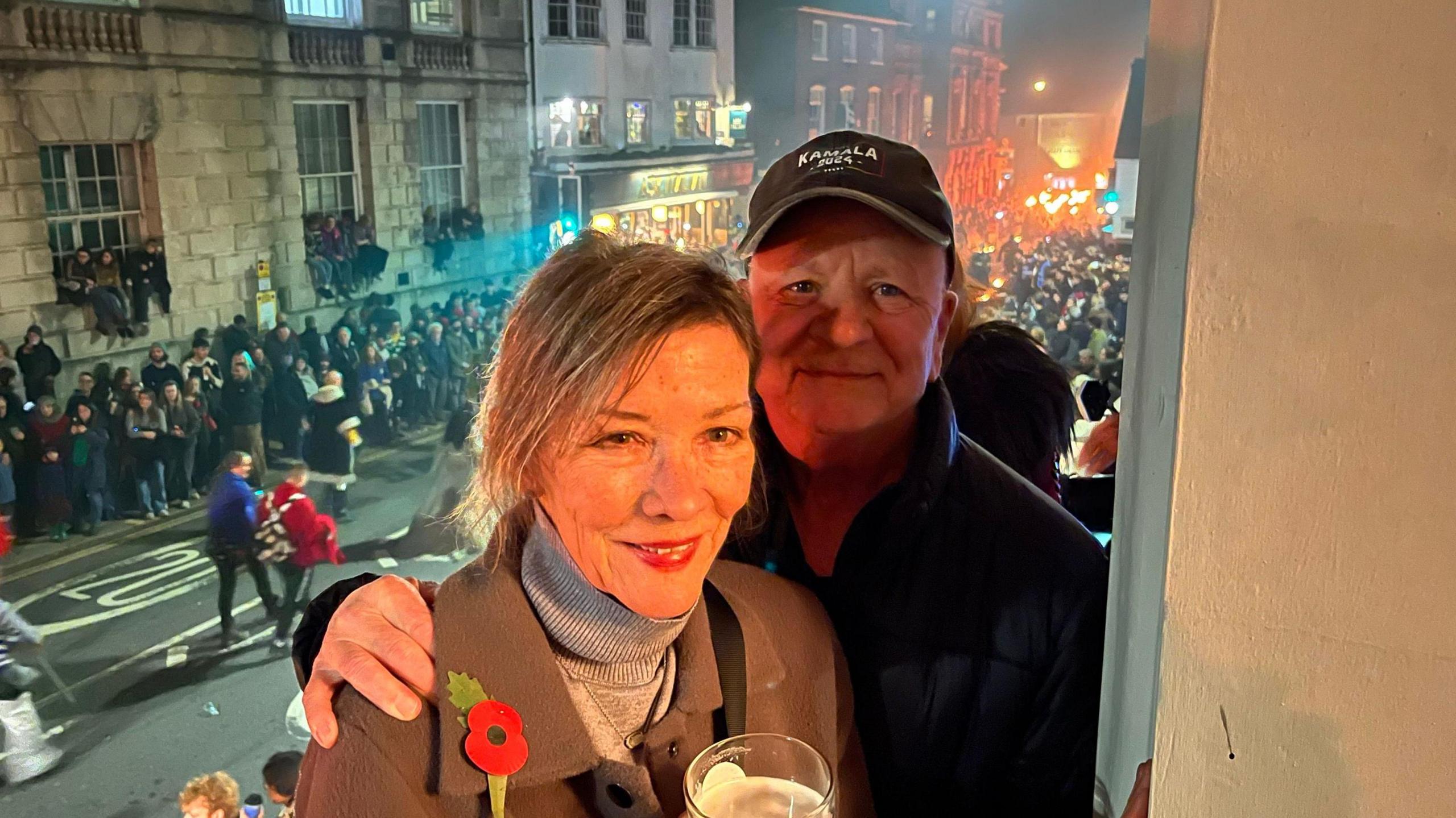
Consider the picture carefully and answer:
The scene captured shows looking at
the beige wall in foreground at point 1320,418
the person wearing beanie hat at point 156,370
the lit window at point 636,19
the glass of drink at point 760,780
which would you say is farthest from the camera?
the lit window at point 636,19

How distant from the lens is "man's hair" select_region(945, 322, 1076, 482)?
169 centimetres

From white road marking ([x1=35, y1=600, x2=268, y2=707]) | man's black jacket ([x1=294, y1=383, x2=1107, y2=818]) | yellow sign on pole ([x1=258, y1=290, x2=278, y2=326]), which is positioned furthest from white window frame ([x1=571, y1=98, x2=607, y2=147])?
man's black jacket ([x1=294, y1=383, x2=1107, y2=818])

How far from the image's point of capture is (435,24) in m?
4.18

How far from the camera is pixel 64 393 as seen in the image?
3527 millimetres

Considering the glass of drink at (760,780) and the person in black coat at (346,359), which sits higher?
the glass of drink at (760,780)

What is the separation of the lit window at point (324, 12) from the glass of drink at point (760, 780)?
3.92 metres

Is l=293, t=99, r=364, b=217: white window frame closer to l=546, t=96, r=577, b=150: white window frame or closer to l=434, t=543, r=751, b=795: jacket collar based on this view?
l=546, t=96, r=577, b=150: white window frame

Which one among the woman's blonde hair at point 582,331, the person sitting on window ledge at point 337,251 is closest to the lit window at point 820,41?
the person sitting on window ledge at point 337,251

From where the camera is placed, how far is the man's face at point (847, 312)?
47.8 inches

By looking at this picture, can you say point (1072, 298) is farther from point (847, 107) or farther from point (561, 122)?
point (561, 122)

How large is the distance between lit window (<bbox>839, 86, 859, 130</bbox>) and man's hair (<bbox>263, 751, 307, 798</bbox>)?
3181 mm

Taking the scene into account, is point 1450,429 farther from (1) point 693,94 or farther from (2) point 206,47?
(2) point 206,47

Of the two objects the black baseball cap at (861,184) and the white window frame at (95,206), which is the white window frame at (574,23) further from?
the black baseball cap at (861,184)

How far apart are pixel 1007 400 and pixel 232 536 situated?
3.43 meters
